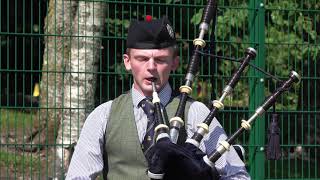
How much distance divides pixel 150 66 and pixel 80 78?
11.1ft

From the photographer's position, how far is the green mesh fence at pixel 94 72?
→ 21.5 ft

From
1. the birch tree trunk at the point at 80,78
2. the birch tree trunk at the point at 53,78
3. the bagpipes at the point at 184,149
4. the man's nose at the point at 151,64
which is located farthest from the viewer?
the birch tree trunk at the point at 80,78

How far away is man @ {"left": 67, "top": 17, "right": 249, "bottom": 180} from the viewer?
3463 mm

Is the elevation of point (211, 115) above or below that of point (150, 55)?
below

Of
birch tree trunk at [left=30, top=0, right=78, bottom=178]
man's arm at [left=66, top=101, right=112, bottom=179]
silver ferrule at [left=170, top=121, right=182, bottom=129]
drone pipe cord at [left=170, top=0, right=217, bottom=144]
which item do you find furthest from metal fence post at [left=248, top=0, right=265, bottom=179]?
silver ferrule at [left=170, top=121, right=182, bottom=129]

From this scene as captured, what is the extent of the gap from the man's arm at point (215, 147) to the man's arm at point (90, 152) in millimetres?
398

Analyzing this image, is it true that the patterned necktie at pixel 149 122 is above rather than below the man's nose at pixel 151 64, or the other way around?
below

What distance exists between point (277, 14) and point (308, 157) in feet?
4.40

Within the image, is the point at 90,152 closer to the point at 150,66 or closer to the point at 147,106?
the point at 147,106

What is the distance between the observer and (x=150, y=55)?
3.48 metres

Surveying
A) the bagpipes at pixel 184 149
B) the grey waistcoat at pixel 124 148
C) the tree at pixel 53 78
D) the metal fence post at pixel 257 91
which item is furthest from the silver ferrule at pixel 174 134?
the metal fence post at pixel 257 91

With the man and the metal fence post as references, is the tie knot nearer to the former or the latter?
the man

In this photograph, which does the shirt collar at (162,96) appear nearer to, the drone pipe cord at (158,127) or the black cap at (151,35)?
the drone pipe cord at (158,127)

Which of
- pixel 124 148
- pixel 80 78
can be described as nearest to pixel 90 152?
pixel 124 148
